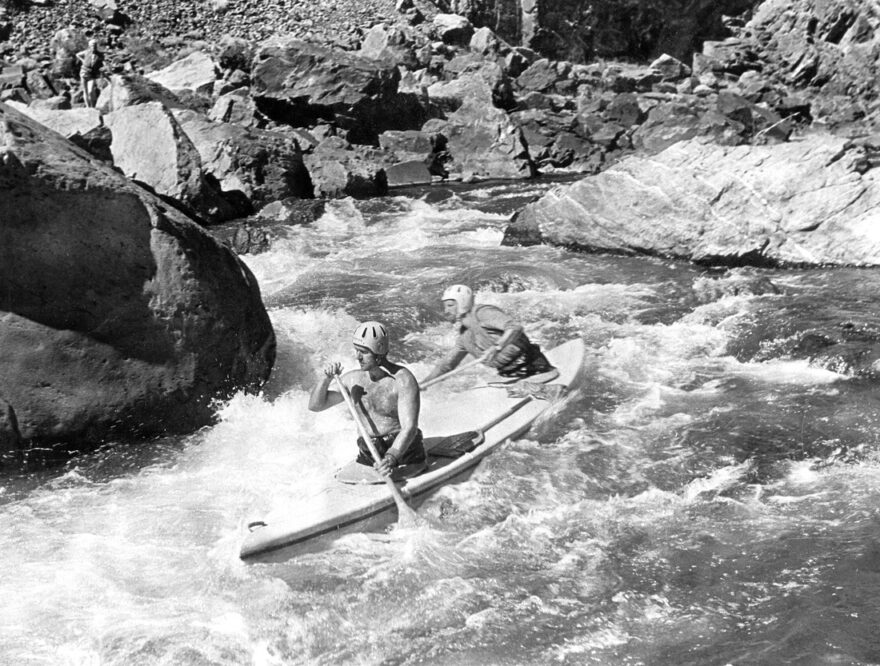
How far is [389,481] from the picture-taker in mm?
5930

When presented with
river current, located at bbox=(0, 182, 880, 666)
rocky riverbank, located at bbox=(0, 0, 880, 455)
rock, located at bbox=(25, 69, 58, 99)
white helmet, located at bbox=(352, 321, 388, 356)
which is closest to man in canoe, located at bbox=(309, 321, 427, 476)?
white helmet, located at bbox=(352, 321, 388, 356)

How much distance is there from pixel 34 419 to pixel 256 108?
1684 cm

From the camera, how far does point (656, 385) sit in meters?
8.48

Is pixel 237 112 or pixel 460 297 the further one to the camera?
pixel 237 112

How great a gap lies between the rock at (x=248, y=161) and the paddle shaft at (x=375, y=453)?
36.4 ft

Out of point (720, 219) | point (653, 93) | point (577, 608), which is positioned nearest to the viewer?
point (577, 608)

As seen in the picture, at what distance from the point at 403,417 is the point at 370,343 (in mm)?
528

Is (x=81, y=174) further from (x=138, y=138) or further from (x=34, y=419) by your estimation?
(x=138, y=138)

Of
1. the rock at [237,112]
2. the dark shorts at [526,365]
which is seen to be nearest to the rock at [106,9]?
the rock at [237,112]

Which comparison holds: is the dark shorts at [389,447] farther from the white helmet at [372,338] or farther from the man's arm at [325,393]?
the white helmet at [372,338]

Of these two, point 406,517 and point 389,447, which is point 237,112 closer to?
point 389,447

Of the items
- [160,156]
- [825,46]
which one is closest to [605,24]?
[825,46]

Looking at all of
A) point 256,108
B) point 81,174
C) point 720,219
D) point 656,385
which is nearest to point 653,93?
point 256,108

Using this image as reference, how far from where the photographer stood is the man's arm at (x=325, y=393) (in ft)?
19.2
